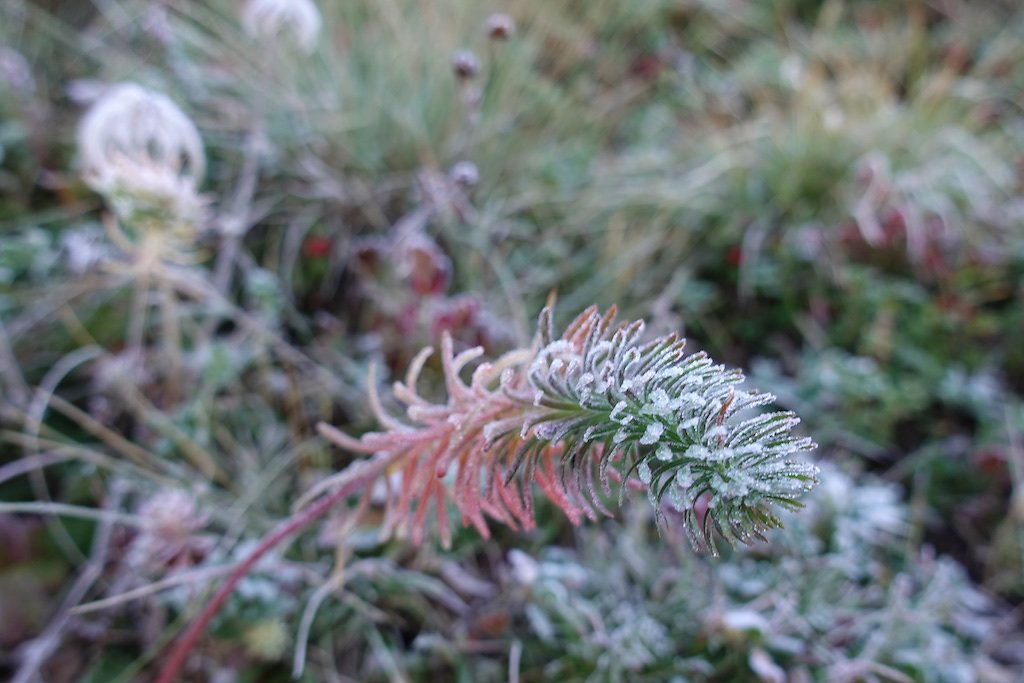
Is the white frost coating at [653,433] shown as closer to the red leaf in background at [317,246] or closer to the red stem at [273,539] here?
the red stem at [273,539]

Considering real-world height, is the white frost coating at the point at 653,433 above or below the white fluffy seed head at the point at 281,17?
below

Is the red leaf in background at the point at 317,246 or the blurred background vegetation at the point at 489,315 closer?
the blurred background vegetation at the point at 489,315

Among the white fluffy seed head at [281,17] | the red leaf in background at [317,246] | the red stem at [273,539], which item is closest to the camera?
the red stem at [273,539]

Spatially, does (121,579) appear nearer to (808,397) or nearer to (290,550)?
(290,550)

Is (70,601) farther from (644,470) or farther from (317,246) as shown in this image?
(644,470)

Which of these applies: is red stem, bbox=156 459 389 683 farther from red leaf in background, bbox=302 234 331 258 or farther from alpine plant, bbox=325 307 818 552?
red leaf in background, bbox=302 234 331 258

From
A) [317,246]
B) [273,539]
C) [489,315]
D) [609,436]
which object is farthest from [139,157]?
[609,436]

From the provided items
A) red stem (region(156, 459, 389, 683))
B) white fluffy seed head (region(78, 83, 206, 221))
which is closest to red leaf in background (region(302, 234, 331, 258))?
white fluffy seed head (region(78, 83, 206, 221))

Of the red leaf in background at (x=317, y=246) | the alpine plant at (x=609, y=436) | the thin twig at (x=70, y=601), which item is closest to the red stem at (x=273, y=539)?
the alpine plant at (x=609, y=436)
